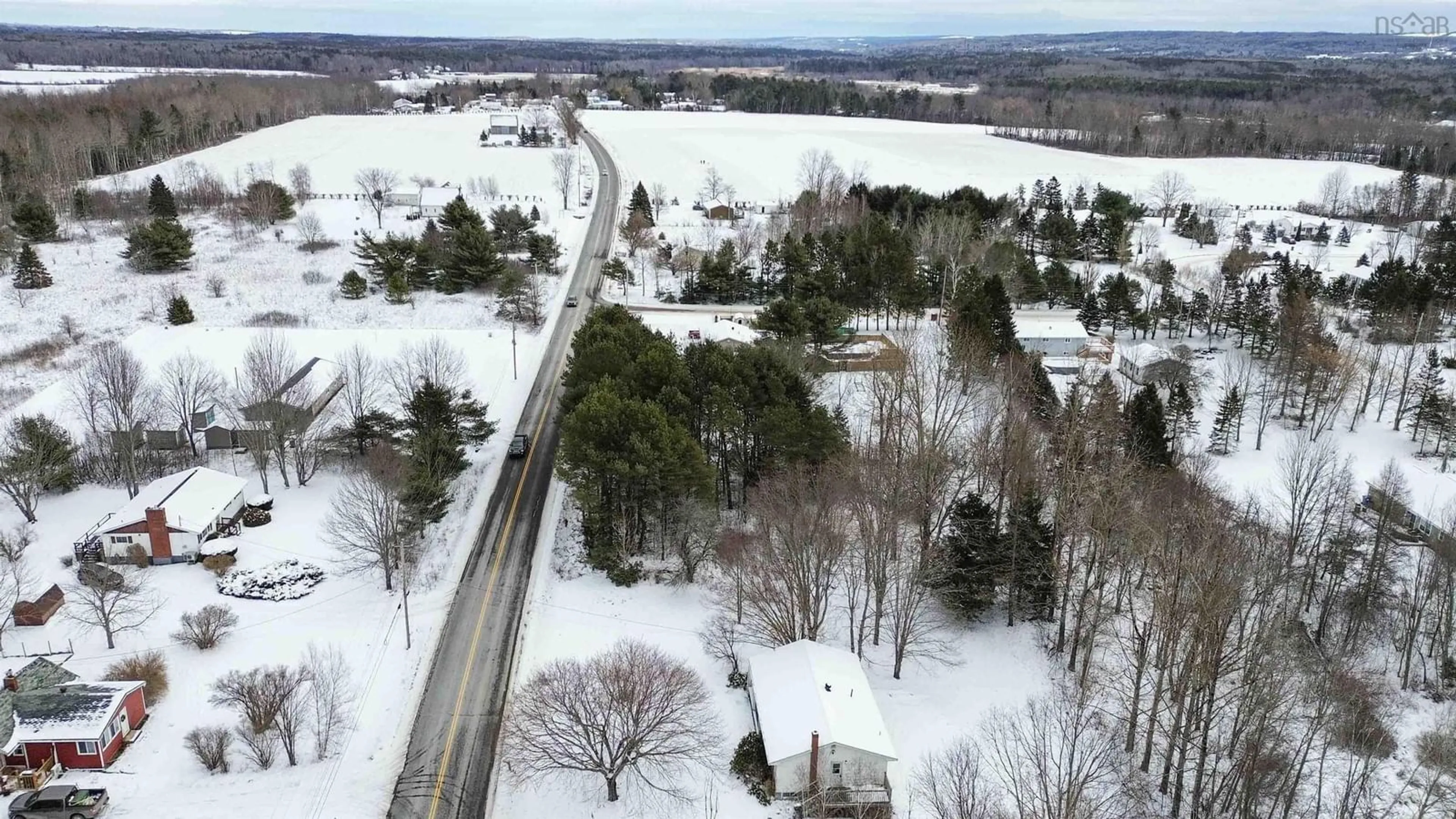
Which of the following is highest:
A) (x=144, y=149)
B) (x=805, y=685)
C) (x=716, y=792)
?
(x=144, y=149)

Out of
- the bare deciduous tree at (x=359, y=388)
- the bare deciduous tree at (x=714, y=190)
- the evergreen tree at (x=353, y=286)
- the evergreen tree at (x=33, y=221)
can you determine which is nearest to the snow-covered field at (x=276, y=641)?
the bare deciduous tree at (x=359, y=388)

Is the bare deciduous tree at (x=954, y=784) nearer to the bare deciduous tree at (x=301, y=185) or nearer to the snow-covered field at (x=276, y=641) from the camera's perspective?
the snow-covered field at (x=276, y=641)

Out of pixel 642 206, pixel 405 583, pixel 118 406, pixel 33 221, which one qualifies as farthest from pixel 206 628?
pixel 642 206

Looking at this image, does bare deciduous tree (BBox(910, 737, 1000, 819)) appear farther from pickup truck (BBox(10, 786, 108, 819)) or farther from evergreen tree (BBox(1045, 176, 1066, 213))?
evergreen tree (BBox(1045, 176, 1066, 213))

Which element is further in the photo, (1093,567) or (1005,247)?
(1005,247)

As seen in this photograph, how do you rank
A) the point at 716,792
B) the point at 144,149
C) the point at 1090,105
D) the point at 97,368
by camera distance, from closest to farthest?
the point at 716,792 < the point at 97,368 < the point at 144,149 < the point at 1090,105

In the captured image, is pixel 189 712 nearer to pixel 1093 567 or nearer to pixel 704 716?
pixel 704 716

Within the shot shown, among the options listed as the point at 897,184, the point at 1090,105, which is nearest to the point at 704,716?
the point at 897,184
